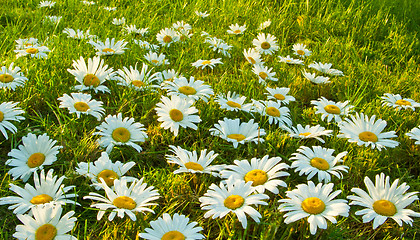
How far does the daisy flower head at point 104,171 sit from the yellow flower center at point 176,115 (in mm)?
412

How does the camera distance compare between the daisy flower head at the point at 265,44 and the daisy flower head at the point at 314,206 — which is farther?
the daisy flower head at the point at 265,44

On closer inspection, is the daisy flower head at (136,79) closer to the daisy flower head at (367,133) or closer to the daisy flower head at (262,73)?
the daisy flower head at (262,73)

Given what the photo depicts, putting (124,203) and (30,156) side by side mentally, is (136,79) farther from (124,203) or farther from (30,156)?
(124,203)

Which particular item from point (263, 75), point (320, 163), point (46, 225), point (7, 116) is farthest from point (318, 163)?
point (7, 116)

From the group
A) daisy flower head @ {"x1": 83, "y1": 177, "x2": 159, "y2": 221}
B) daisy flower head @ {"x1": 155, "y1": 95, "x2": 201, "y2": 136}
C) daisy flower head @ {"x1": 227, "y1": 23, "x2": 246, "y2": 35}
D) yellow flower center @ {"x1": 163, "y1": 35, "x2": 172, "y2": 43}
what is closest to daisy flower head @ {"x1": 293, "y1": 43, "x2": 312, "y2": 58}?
daisy flower head @ {"x1": 227, "y1": 23, "x2": 246, "y2": 35}

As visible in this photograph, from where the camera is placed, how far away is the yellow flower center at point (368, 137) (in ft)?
6.90

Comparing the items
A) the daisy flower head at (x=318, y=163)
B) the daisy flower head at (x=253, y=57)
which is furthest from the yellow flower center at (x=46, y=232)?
the daisy flower head at (x=253, y=57)

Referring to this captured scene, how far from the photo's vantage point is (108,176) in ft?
5.66

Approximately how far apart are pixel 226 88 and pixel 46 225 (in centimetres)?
159

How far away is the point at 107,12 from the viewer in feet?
12.9

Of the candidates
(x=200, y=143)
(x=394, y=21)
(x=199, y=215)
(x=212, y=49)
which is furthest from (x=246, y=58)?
(x=394, y=21)

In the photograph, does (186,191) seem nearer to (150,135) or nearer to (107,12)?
(150,135)

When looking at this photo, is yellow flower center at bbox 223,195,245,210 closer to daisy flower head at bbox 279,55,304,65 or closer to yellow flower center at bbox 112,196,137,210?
yellow flower center at bbox 112,196,137,210

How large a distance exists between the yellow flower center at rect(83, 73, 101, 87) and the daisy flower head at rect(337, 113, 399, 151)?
4.92ft
